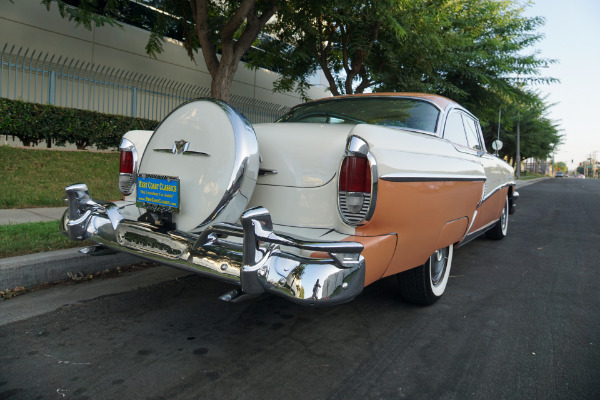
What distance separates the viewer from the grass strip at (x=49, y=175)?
6.43 metres

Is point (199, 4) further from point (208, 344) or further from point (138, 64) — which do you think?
point (208, 344)

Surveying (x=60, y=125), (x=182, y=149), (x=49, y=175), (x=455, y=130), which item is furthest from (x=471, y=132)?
(x=60, y=125)

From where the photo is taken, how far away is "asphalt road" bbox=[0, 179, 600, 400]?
2.10 m

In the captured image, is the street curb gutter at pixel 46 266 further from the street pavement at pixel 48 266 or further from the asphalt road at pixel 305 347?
the asphalt road at pixel 305 347

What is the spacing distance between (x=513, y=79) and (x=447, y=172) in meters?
15.1

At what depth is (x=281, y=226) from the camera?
2.56m

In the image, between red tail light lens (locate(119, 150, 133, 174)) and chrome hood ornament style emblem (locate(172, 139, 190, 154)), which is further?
red tail light lens (locate(119, 150, 133, 174))

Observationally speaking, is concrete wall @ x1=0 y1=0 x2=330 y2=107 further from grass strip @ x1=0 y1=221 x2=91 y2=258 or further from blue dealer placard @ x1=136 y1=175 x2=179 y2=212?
blue dealer placard @ x1=136 y1=175 x2=179 y2=212

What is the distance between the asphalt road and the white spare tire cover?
758 millimetres

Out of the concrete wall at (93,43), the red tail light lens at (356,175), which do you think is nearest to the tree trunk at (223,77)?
the concrete wall at (93,43)

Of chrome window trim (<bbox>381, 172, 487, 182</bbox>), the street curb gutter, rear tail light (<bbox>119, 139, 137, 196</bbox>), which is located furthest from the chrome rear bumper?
the street curb gutter

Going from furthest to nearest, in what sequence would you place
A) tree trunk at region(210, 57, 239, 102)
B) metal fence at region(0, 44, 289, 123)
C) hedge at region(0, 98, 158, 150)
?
1. metal fence at region(0, 44, 289, 123)
2. tree trunk at region(210, 57, 239, 102)
3. hedge at region(0, 98, 158, 150)

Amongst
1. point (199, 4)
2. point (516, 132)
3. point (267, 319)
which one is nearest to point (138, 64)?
point (199, 4)

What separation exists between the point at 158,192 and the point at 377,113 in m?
1.80
